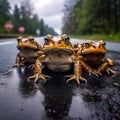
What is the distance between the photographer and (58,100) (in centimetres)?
252

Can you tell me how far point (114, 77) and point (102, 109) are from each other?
1.84 meters

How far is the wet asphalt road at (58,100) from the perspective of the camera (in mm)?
2085

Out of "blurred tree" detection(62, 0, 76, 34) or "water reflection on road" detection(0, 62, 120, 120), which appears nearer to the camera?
"water reflection on road" detection(0, 62, 120, 120)

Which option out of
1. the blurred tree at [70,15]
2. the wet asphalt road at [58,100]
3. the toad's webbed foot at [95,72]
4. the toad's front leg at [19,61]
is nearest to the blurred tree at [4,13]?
the blurred tree at [70,15]

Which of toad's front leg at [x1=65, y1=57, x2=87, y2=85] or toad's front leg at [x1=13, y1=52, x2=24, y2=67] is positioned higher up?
toad's front leg at [x1=65, y1=57, x2=87, y2=85]

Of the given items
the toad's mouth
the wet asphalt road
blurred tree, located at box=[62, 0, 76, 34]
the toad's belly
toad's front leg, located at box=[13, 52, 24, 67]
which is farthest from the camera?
blurred tree, located at box=[62, 0, 76, 34]

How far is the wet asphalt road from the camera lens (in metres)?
2.09

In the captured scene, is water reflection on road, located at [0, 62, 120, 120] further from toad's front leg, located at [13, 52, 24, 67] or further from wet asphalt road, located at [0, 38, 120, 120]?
toad's front leg, located at [13, 52, 24, 67]

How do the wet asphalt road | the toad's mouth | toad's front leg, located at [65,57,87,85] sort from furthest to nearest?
the toad's mouth, toad's front leg, located at [65,57,87,85], the wet asphalt road

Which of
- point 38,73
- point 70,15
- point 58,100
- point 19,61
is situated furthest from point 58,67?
point 70,15

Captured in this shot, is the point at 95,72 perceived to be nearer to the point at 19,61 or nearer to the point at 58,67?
the point at 58,67

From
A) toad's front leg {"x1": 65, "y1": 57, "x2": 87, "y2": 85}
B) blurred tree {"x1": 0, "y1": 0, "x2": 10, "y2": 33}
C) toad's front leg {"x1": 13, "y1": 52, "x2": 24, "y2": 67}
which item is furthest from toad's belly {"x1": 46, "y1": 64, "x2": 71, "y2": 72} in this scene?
blurred tree {"x1": 0, "y1": 0, "x2": 10, "y2": 33}

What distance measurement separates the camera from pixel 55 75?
393cm

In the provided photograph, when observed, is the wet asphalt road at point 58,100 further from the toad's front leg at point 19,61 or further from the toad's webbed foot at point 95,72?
the toad's front leg at point 19,61
